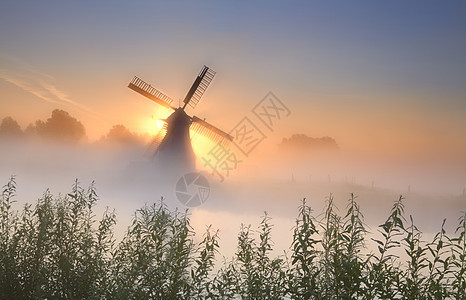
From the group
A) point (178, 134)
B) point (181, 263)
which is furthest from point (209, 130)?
point (181, 263)

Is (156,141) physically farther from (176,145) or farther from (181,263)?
(181,263)

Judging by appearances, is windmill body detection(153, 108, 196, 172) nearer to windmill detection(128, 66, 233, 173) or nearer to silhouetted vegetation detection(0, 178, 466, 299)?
windmill detection(128, 66, 233, 173)

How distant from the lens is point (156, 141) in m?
47.4

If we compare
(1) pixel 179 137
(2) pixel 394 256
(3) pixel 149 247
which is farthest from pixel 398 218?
(1) pixel 179 137

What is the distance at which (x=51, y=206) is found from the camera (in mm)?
14016

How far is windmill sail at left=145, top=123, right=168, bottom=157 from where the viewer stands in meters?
45.9

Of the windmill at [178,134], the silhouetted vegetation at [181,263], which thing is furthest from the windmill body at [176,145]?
the silhouetted vegetation at [181,263]

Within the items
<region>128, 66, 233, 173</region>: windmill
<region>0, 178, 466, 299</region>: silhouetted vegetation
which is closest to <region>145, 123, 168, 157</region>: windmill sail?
<region>128, 66, 233, 173</region>: windmill

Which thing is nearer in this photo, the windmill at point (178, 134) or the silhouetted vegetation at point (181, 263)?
the silhouetted vegetation at point (181, 263)

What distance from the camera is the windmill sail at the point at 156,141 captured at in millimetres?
45909

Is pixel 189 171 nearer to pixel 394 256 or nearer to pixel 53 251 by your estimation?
pixel 53 251

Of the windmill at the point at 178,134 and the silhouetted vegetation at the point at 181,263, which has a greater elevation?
the windmill at the point at 178,134

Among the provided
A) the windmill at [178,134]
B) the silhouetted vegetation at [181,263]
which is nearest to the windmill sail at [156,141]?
the windmill at [178,134]

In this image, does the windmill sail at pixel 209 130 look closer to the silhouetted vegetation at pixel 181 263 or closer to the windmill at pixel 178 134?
the windmill at pixel 178 134
